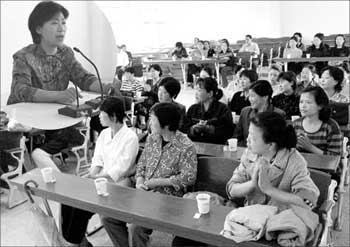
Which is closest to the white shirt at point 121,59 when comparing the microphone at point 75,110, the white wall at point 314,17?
the microphone at point 75,110

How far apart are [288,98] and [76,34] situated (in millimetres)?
2891

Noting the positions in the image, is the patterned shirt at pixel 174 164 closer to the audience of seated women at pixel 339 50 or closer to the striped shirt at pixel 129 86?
the striped shirt at pixel 129 86

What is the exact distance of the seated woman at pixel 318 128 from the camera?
2291 mm

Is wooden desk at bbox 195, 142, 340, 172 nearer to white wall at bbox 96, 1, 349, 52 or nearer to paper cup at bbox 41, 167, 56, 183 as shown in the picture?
paper cup at bbox 41, 167, 56, 183

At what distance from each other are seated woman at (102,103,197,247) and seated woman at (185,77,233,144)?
0.92 m

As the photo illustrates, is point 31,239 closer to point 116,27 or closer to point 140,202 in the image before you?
point 140,202

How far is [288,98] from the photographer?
328cm

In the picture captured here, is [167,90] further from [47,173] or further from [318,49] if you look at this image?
[318,49]

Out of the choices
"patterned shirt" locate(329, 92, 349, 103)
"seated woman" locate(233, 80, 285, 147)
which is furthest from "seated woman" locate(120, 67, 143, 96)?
"patterned shirt" locate(329, 92, 349, 103)

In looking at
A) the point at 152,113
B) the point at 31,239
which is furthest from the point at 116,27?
the point at 152,113

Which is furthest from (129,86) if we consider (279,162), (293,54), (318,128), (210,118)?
(293,54)

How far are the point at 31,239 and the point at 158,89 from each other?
188cm

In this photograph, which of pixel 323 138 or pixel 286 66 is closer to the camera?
pixel 323 138

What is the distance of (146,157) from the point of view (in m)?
2.07
